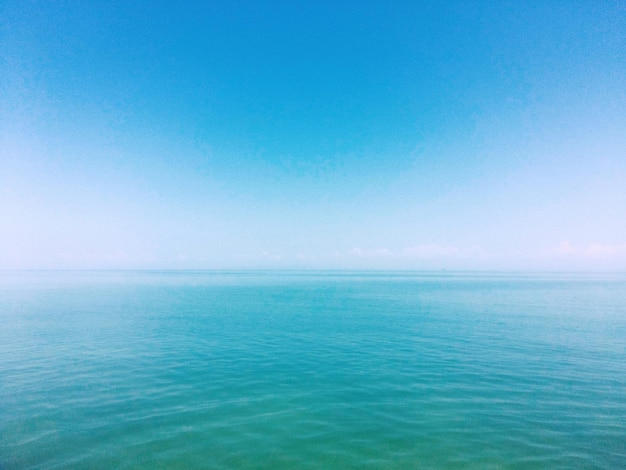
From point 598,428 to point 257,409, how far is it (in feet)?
55.2

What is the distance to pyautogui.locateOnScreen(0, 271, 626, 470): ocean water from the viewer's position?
1447 centimetres

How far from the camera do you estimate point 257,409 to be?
61.7 ft

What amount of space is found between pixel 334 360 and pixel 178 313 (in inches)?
1420

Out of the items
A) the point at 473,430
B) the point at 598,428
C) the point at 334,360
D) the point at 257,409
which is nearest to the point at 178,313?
the point at 334,360

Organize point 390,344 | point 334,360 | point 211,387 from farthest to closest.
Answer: point 390,344 → point 334,360 → point 211,387

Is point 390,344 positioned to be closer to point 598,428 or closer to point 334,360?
point 334,360

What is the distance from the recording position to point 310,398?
20.4m

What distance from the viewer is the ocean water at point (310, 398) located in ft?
47.5

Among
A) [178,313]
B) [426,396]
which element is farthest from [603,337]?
[178,313]

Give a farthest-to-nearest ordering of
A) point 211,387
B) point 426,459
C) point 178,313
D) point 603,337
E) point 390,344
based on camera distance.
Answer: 1. point 178,313
2. point 603,337
3. point 390,344
4. point 211,387
5. point 426,459

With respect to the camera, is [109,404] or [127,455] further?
[109,404]

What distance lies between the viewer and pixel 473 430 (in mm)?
16422

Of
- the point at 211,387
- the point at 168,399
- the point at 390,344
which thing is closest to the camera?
the point at 168,399

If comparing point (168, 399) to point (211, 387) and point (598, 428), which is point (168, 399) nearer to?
point (211, 387)
